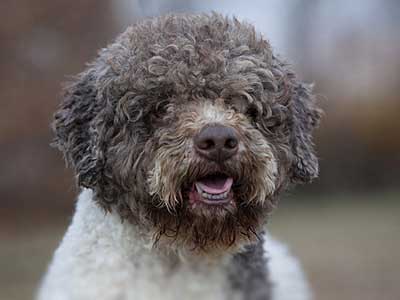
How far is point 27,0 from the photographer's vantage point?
12.9 m

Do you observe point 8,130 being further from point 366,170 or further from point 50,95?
point 366,170

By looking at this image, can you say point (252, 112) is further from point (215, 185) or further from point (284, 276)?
point (284, 276)

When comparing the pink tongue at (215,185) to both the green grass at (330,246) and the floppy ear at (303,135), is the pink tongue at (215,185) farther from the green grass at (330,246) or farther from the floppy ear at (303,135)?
→ the green grass at (330,246)

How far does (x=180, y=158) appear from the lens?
4.18 m

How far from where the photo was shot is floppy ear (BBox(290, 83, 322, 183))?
4.68 meters

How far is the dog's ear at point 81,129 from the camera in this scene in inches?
178

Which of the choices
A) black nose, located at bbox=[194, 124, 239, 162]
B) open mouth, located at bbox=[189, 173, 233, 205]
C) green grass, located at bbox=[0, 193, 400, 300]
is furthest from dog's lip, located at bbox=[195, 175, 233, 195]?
green grass, located at bbox=[0, 193, 400, 300]

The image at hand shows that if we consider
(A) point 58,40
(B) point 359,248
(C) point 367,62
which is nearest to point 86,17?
(A) point 58,40

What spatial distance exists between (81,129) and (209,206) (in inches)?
32.5

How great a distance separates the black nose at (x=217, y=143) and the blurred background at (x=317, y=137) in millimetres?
2463

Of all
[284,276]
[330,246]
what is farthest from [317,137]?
[284,276]

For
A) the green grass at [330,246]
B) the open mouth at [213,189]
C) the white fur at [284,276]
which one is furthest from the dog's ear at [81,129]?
the green grass at [330,246]

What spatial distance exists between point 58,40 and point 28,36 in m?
0.44

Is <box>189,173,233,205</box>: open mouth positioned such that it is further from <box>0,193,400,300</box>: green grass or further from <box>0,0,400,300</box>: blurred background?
<box>0,193,400,300</box>: green grass
